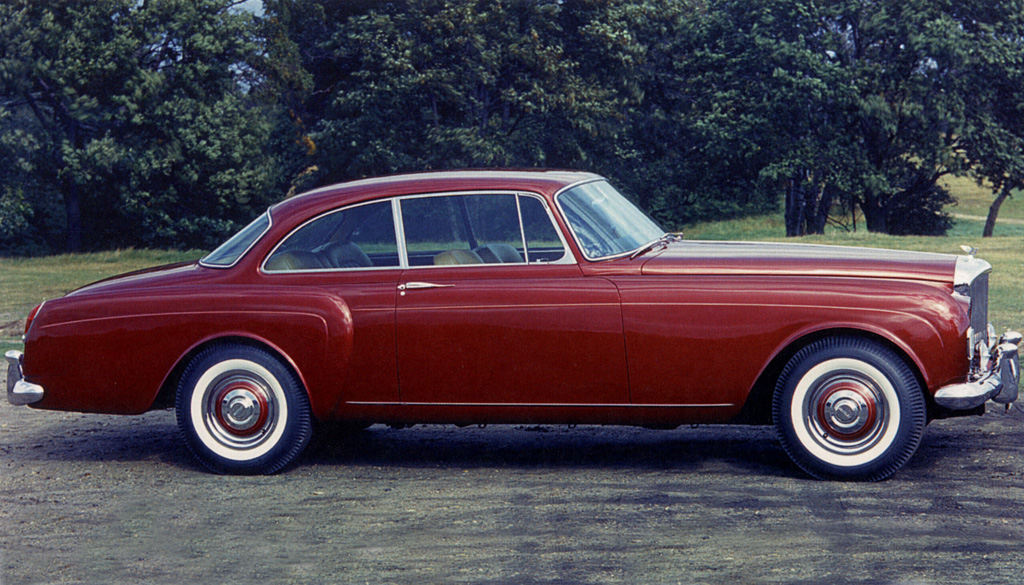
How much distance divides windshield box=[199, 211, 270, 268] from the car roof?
10 centimetres

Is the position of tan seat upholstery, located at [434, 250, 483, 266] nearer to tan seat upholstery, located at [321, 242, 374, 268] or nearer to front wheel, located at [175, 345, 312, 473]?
tan seat upholstery, located at [321, 242, 374, 268]

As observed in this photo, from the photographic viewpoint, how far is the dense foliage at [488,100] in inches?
1404

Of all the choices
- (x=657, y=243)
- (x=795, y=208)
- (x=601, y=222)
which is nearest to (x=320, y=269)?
(x=601, y=222)

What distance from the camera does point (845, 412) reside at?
559 cm

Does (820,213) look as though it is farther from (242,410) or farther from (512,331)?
(242,410)

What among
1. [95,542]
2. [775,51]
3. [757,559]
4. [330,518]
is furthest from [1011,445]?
[775,51]

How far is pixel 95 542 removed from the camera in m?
4.88

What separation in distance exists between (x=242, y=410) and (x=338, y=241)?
108 centimetres

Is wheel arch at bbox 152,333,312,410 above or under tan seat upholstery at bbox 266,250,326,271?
under

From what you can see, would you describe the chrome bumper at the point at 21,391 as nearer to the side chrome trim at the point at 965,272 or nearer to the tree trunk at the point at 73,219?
the side chrome trim at the point at 965,272

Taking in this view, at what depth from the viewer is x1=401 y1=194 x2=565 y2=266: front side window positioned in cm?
601

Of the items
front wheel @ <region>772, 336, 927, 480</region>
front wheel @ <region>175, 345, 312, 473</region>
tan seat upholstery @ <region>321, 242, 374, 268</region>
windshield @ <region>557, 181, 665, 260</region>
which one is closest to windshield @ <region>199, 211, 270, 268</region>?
tan seat upholstery @ <region>321, 242, 374, 268</region>

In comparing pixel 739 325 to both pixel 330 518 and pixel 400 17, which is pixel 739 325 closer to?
pixel 330 518

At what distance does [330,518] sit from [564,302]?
164 centimetres
